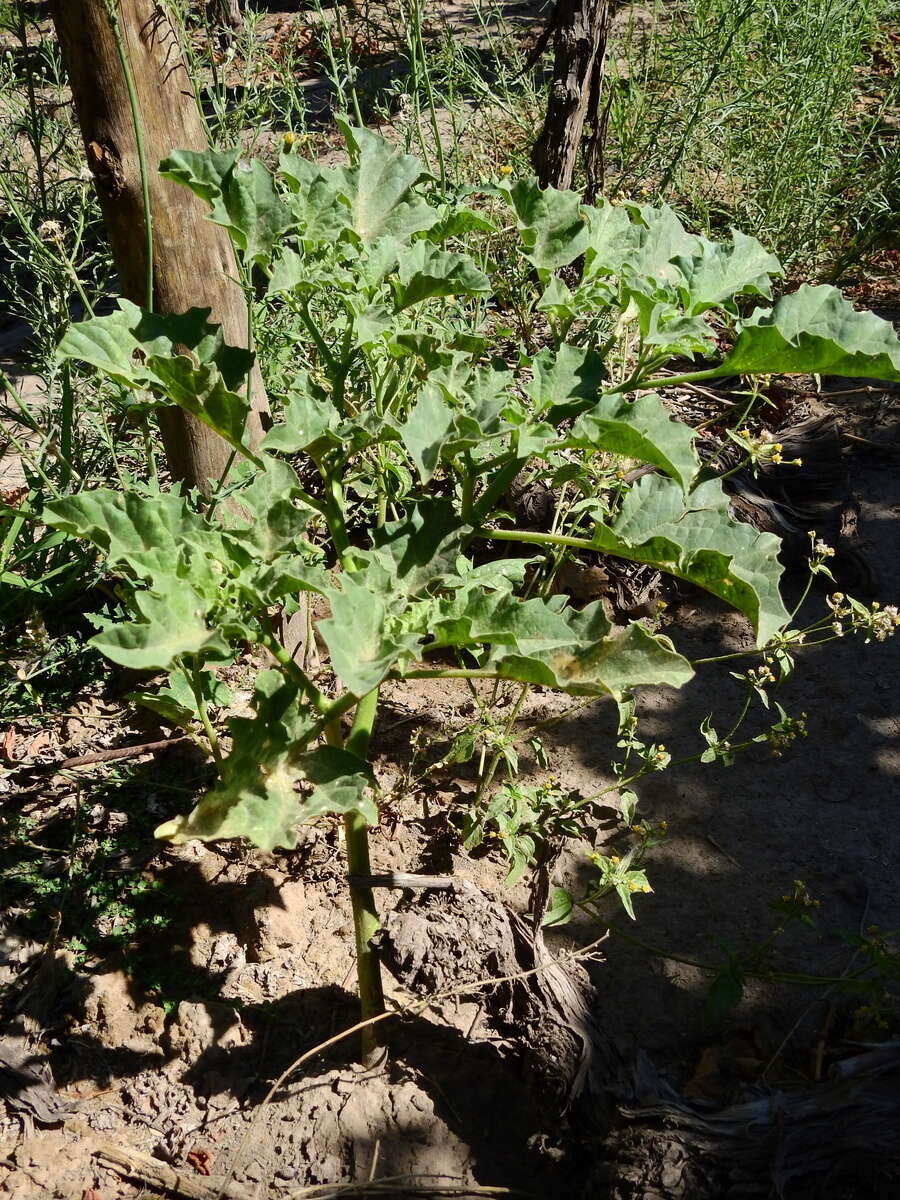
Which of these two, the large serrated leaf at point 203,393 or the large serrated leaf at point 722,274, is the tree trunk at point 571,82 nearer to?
the large serrated leaf at point 722,274

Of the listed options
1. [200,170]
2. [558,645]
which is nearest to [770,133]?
[200,170]

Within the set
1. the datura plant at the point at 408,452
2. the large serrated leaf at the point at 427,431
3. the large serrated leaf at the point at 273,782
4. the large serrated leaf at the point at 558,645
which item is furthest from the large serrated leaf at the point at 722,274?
the large serrated leaf at the point at 273,782

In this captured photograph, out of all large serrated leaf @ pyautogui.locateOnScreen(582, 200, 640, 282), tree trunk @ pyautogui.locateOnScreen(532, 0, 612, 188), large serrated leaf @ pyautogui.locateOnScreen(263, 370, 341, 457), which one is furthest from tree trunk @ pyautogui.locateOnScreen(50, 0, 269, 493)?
tree trunk @ pyautogui.locateOnScreen(532, 0, 612, 188)

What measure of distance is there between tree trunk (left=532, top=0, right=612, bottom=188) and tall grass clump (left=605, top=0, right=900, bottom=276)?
1.49 ft

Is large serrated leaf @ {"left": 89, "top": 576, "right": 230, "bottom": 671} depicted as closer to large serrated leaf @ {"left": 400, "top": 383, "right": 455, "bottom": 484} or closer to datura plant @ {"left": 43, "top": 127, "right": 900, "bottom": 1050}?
datura plant @ {"left": 43, "top": 127, "right": 900, "bottom": 1050}

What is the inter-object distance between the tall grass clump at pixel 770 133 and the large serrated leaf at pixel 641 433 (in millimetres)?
3320

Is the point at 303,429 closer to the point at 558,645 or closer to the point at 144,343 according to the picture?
the point at 144,343

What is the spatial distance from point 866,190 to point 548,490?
9.50ft

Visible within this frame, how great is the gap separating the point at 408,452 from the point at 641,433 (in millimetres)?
372

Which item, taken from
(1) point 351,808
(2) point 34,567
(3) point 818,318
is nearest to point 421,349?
(3) point 818,318

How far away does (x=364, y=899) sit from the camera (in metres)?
1.95

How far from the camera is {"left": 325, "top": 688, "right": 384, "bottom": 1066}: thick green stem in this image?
177cm

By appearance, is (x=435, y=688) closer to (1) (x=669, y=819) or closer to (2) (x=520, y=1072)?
(1) (x=669, y=819)

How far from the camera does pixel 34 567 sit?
303 centimetres
